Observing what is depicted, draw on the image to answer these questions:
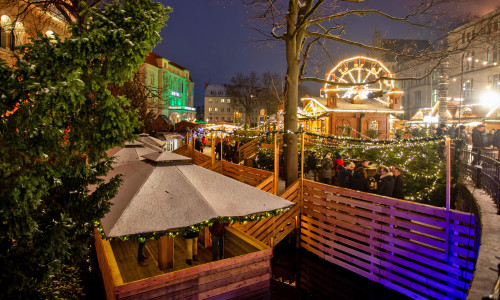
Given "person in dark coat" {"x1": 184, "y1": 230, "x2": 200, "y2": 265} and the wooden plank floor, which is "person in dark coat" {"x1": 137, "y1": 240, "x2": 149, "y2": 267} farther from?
"person in dark coat" {"x1": 184, "y1": 230, "x2": 200, "y2": 265}

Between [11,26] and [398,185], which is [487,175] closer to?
[398,185]

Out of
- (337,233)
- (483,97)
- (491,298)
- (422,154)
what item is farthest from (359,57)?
(483,97)

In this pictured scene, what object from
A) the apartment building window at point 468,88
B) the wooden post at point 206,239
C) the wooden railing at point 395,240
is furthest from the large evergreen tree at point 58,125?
the apartment building window at point 468,88

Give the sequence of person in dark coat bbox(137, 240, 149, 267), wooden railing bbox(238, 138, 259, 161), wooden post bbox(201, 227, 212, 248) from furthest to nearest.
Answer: wooden railing bbox(238, 138, 259, 161)
wooden post bbox(201, 227, 212, 248)
person in dark coat bbox(137, 240, 149, 267)

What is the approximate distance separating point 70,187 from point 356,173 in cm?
768

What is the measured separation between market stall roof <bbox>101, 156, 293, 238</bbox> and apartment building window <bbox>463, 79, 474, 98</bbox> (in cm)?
5354

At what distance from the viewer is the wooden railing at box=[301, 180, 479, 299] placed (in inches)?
232

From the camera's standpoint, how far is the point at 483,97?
44.2 meters

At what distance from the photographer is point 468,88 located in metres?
48.7

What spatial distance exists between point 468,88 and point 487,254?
54253 millimetres

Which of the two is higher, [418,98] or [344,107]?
[418,98]

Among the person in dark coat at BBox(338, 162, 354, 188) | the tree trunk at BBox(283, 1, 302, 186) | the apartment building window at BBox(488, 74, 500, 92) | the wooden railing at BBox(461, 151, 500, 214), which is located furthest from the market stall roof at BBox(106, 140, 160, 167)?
the apartment building window at BBox(488, 74, 500, 92)

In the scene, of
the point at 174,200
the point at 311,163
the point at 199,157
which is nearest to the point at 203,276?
the point at 174,200

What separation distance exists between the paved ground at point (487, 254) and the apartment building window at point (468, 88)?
165 ft
